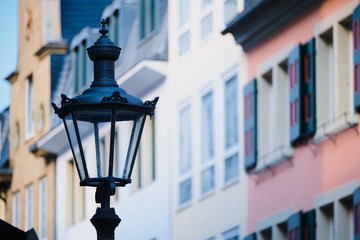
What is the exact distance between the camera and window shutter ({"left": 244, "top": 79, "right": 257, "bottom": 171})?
27453 millimetres

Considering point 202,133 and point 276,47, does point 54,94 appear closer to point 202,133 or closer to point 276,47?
point 202,133

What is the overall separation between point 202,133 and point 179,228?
6.74ft

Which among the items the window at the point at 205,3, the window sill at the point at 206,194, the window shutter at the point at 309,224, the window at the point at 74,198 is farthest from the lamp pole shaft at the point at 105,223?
the window at the point at 74,198

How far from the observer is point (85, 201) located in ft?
128

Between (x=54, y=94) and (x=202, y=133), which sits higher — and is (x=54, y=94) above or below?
above

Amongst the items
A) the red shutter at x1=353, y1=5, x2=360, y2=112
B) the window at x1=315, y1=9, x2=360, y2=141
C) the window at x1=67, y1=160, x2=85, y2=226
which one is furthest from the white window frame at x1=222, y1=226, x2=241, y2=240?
the window at x1=67, y1=160, x2=85, y2=226

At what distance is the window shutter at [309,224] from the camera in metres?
24.5

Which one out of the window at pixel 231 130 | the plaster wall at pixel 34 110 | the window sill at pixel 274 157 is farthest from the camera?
the plaster wall at pixel 34 110

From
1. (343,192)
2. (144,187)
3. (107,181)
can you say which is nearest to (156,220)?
(144,187)

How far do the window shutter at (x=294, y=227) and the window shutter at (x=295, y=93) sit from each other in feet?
3.75

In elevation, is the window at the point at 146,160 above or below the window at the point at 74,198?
below

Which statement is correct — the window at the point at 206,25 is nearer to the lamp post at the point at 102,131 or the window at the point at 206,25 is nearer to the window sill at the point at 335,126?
the window sill at the point at 335,126

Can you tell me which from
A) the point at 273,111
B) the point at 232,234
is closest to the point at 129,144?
the point at 273,111

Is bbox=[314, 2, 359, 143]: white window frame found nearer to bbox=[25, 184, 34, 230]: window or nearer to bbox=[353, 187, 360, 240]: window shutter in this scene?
bbox=[353, 187, 360, 240]: window shutter
